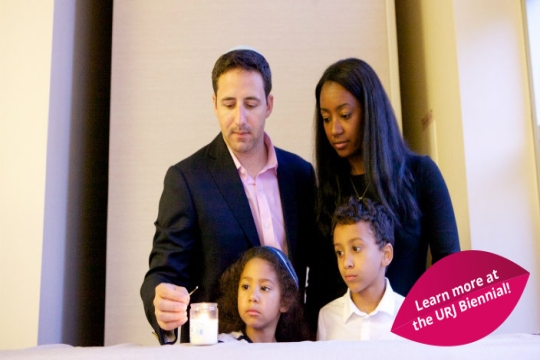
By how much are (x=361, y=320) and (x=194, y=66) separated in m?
1.25

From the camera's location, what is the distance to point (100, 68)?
241 cm

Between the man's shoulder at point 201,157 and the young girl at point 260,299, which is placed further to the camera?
the man's shoulder at point 201,157

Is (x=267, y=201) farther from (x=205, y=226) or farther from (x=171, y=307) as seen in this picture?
(x=171, y=307)

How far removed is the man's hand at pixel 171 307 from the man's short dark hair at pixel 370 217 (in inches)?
16.6

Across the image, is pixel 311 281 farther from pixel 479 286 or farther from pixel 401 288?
pixel 479 286

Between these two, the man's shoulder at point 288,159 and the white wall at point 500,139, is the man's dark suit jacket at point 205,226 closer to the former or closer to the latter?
the man's shoulder at point 288,159

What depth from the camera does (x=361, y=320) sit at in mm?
1258

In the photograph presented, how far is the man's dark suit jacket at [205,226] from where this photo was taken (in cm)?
128

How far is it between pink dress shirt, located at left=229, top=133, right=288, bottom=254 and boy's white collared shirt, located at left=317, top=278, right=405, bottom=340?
178 millimetres

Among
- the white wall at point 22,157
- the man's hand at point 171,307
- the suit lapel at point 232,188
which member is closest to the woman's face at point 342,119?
the suit lapel at point 232,188

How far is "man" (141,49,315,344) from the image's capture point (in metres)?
1.27

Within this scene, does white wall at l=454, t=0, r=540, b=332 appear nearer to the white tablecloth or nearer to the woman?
the woman

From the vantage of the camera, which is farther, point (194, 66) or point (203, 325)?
point (194, 66)

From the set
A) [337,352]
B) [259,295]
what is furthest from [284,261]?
[337,352]
